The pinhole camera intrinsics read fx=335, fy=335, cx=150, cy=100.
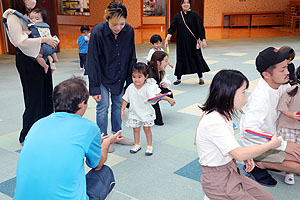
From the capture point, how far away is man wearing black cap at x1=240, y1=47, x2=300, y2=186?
9.34ft

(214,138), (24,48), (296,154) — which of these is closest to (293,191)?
(296,154)

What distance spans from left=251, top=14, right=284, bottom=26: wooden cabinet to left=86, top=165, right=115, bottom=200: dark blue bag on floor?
17706 mm

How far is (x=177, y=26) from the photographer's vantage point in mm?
6637

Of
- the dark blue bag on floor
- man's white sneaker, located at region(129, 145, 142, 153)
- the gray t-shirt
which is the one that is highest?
the gray t-shirt

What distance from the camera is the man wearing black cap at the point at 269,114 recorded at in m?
2.85

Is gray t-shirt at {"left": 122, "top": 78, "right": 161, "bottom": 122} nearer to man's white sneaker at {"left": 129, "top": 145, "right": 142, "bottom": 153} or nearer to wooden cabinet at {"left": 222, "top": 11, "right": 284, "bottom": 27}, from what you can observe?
man's white sneaker at {"left": 129, "top": 145, "right": 142, "bottom": 153}

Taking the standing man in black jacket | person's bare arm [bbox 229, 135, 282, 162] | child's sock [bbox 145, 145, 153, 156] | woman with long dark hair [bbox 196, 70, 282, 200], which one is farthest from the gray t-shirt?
person's bare arm [bbox 229, 135, 282, 162]

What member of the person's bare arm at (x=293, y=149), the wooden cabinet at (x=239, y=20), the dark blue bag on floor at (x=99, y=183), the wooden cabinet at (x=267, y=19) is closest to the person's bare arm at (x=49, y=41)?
the dark blue bag on floor at (x=99, y=183)

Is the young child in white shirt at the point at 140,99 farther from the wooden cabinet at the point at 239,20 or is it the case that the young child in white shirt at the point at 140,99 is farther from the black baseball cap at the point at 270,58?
the wooden cabinet at the point at 239,20

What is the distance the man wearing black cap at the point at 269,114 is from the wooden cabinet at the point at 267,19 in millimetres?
16446

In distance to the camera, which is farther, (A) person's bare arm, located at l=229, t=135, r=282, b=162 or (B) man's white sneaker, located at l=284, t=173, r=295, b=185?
(B) man's white sneaker, located at l=284, t=173, r=295, b=185

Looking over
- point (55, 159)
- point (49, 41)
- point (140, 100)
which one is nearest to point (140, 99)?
point (140, 100)

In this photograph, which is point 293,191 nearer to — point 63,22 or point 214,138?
point 214,138

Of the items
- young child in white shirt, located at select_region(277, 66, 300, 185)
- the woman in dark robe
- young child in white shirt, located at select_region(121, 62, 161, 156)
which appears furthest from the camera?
the woman in dark robe
